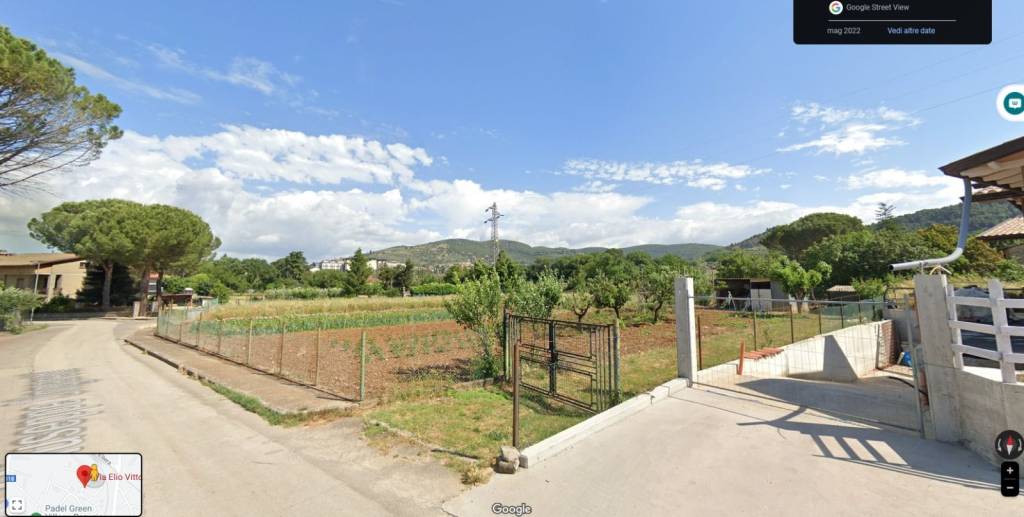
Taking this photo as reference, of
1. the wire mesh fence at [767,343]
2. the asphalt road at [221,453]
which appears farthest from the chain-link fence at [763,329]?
the asphalt road at [221,453]

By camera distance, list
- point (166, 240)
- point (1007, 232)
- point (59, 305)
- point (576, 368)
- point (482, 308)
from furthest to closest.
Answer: point (59, 305), point (166, 240), point (1007, 232), point (482, 308), point (576, 368)

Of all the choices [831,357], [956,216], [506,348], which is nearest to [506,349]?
[506,348]

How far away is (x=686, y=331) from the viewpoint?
6.81 m

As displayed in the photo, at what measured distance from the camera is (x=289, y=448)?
5.01 metres

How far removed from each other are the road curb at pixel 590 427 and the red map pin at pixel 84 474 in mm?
3560

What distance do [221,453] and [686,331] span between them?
718 cm

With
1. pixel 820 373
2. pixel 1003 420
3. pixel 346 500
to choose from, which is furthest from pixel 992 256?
pixel 346 500

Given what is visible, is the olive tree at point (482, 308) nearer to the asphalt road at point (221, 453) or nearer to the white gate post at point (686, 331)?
the asphalt road at point (221, 453)

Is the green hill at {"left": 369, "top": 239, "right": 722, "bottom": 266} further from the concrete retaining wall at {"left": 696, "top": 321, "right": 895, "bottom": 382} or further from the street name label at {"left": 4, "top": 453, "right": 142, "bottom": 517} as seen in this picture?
the street name label at {"left": 4, "top": 453, "right": 142, "bottom": 517}

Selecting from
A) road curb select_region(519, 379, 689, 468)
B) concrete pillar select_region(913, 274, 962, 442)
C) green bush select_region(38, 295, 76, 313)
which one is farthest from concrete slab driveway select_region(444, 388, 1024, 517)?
green bush select_region(38, 295, 76, 313)

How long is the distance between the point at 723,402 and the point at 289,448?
625 cm

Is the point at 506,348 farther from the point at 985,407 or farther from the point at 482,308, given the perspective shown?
the point at 985,407

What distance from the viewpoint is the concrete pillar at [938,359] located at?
4.28 m

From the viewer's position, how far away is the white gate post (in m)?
6.75
